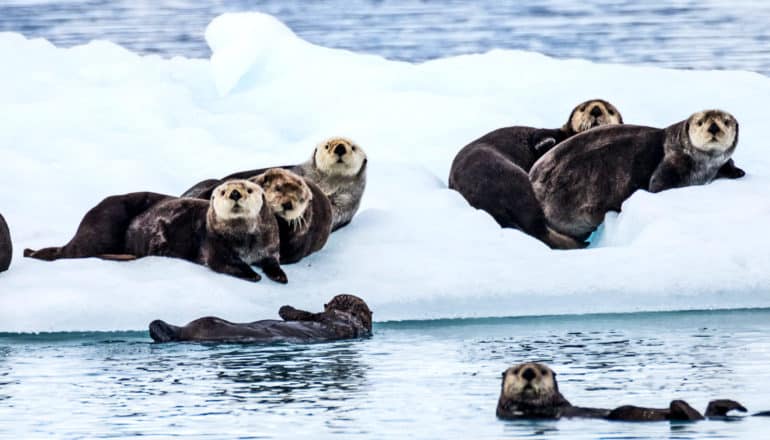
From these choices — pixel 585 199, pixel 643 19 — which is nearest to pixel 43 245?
pixel 585 199

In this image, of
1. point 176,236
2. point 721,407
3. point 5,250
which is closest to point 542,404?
point 721,407

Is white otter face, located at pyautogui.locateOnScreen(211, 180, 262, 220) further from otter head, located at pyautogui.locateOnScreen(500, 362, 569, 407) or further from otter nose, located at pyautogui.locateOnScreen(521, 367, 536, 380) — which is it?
otter nose, located at pyautogui.locateOnScreen(521, 367, 536, 380)

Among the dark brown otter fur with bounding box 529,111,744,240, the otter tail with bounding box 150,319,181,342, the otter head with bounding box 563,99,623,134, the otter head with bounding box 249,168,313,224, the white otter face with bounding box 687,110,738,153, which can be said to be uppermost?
the otter head with bounding box 563,99,623,134

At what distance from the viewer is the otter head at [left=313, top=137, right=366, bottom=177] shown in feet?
39.4

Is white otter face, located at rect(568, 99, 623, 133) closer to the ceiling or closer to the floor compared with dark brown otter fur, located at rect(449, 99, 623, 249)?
closer to the ceiling

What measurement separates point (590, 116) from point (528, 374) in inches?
253

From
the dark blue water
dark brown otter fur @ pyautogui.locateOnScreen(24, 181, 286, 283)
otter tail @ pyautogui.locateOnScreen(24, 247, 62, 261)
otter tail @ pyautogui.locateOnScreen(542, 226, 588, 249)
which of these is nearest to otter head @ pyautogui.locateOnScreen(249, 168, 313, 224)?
dark brown otter fur @ pyautogui.locateOnScreen(24, 181, 286, 283)

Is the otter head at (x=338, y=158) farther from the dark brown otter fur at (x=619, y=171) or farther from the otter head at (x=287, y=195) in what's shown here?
the dark brown otter fur at (x=619, y=171)

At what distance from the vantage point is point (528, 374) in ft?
24.1

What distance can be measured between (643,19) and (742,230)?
53.3 ft

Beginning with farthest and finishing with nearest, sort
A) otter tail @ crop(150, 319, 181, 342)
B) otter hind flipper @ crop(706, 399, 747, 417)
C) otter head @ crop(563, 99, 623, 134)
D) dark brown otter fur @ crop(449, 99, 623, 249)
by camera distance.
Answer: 1. otter head @ crop(563, 99, 623, 134)
2. dark brown otter fur @ crop(449, 99, 623, 249)
3. otter tail @ crop(150, 319, 181, 342)
4. otter hind flipper @ crop(706, 399, 747, 417)

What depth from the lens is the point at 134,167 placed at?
14.0 metres

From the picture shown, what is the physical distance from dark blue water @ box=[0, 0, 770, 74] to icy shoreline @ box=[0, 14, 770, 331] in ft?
20.6

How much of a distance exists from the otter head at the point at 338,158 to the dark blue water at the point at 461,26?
442 inches
